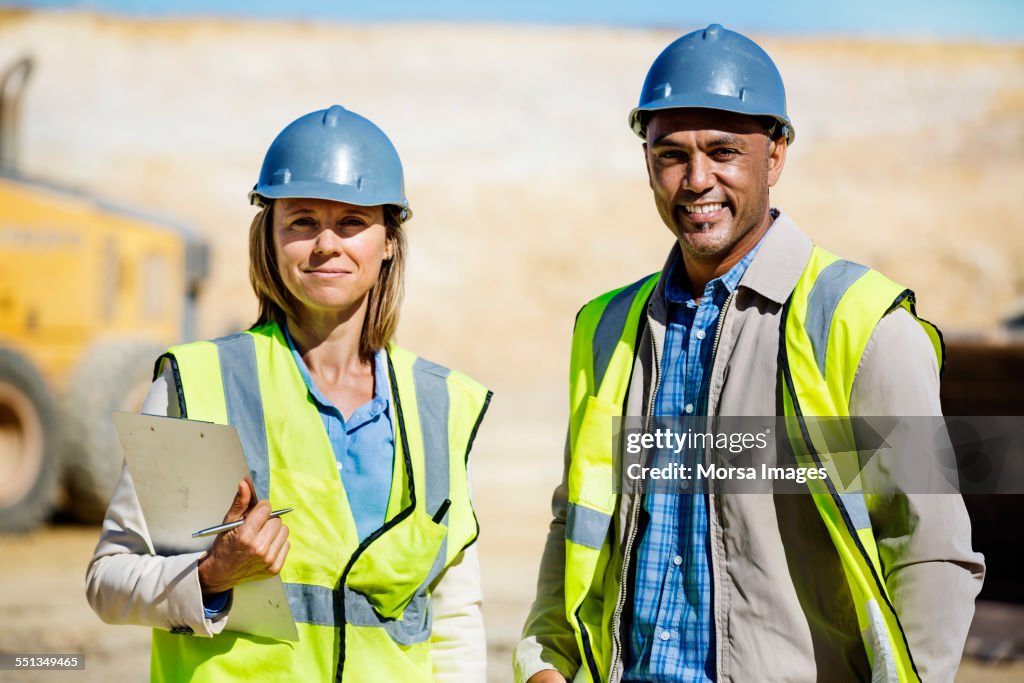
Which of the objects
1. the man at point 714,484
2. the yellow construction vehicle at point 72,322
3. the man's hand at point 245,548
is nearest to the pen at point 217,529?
the man's hand at point 245,548

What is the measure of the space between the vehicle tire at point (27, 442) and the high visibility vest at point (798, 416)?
8727mm

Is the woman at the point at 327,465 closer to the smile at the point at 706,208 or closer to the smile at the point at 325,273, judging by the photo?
the smile at the point at 325,273

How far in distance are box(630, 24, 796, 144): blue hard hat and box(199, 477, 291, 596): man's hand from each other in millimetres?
1237

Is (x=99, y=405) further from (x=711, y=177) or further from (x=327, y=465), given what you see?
(x=711, y=177)

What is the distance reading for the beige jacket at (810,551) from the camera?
2.33 metres

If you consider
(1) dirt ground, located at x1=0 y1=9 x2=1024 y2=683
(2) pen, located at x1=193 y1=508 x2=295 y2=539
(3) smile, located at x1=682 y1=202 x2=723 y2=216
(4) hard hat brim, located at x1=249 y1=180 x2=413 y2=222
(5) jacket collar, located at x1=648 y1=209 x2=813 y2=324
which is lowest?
(2) pen, located at x1=193 y1=508 x2=295 y2=539

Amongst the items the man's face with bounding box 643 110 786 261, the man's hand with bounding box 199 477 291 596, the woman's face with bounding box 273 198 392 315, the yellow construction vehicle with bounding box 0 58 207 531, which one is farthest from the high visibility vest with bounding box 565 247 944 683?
the yellow construction vehicle with bounding box 0 58 207 531

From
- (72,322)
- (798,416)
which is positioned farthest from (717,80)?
(72,322)

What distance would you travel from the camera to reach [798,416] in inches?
97.0

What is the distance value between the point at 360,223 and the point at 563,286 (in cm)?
2980

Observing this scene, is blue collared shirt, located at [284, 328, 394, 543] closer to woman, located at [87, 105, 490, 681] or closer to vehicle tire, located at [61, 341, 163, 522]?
woman, located at [87, 105, 490, 681]

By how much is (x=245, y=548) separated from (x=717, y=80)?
1447 millimetres

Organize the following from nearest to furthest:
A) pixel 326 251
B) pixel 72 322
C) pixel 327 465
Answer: pixel 327 465, pixel 326 251, pixel 72 322

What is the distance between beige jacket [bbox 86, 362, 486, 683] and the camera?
2.53 metres
